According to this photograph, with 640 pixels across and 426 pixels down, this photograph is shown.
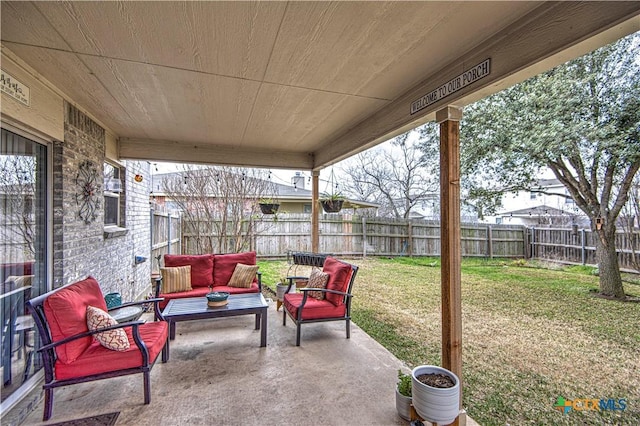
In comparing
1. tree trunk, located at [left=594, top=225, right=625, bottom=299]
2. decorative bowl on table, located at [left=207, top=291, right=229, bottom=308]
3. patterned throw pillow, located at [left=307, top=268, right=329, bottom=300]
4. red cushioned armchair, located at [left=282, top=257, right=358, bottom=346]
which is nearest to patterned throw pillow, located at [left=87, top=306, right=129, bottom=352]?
decorative bowl on table, located at [left=207, top=291, right=229, bottom=308]

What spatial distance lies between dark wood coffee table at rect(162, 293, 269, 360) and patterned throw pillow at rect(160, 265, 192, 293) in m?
0.41

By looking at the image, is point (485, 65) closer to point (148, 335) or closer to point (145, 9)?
point (145, 9)

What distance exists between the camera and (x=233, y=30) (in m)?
1.91

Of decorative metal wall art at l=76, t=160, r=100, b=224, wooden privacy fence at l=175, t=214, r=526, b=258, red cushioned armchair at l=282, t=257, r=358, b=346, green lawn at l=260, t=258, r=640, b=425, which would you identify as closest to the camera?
green lawn at l=260, t=258, r=640, b=425

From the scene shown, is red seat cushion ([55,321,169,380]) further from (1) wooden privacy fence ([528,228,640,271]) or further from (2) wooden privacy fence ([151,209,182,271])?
(1) wooden privacy fence ([528,228,640,271])

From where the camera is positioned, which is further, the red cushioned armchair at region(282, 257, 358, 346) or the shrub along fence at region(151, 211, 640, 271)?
the shrub along fence at region(151, 211, 640, 271)

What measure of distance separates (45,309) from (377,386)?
8.76 ft

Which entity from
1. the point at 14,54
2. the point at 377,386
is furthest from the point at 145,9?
the point at 377,386

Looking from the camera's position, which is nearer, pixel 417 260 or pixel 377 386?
pixel 377 386

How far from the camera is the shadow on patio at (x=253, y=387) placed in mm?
2309

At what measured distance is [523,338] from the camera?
391 cm

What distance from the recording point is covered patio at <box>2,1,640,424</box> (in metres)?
1.74

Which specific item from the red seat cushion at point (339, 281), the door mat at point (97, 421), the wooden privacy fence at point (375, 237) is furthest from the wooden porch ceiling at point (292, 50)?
the wooden privacy fence at point (375, 237)

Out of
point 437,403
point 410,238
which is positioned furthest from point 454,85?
point 410,238
